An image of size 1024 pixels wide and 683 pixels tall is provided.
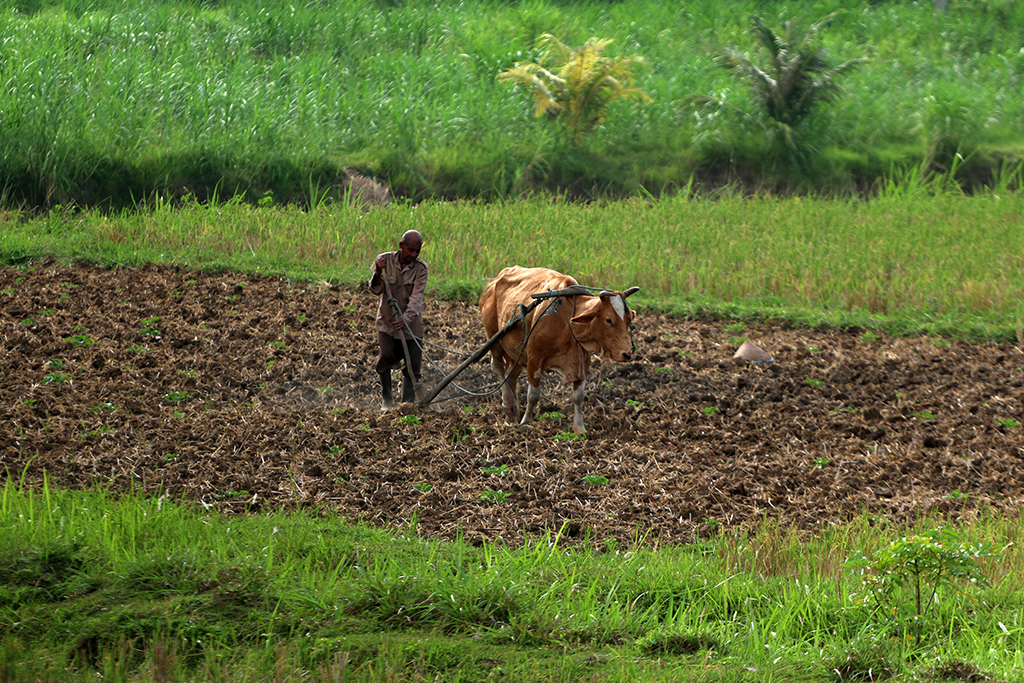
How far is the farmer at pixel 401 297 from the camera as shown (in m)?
6.44

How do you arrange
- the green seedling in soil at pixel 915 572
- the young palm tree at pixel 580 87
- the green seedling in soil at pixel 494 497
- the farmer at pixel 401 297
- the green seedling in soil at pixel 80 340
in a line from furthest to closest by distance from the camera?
the young palm tree at pixel 580 87 → the green seedling in soil at pixel 80 340 → the farmer at pixel 401 297 → the green seedling in soil at pixel 494 497 → the green seedling in soil at pixel 915 572

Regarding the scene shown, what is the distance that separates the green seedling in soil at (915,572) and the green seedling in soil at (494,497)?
1.88 meters

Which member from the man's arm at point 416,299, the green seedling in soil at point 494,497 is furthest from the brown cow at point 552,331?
the green seedling in soil at point 494,497

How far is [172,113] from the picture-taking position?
14875 millimetres

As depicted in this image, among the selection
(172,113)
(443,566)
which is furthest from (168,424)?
(172,113)

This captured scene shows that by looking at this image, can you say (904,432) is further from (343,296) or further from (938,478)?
(343,296)

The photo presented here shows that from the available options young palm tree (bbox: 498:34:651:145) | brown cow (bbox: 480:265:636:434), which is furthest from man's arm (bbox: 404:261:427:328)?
young palm tree (bbox: 498:34:651:145)

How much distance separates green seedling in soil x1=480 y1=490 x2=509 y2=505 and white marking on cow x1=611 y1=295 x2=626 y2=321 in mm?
1346

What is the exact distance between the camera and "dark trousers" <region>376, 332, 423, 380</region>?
21.9 ft

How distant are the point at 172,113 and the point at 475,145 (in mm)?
4961

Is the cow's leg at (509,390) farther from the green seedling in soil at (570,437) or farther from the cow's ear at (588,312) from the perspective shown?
the cow's ear at (588,312)

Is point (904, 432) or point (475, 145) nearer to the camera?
point (904, 432)

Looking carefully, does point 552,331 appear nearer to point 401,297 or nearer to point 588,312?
point 588,312

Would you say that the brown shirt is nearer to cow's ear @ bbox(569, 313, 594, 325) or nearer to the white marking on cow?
cow's ear @ bbox(569, 313, 594, 325)
